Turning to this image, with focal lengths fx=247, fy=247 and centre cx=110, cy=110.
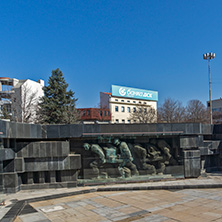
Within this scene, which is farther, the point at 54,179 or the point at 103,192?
the point at 54,179

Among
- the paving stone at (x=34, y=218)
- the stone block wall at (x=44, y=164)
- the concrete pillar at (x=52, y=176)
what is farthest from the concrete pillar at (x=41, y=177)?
the paving stone at (x=34, y=218)

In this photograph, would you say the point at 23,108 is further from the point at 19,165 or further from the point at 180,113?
the point at 180,113

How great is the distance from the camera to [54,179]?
13.8 m

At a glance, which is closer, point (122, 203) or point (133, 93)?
point (122, 203)

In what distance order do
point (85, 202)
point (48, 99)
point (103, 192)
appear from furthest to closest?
1. point (48, 99)
2. point (103, 192)
3. point (85, 202)

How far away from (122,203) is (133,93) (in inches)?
2028

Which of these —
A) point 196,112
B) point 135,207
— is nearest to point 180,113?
point 196,112

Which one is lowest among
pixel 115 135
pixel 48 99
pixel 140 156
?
pixel 140 156

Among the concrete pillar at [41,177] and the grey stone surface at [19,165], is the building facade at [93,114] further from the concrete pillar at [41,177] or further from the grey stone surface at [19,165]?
the grey stone surface at [19,165]

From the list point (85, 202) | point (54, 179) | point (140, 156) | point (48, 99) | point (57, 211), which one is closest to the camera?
point (57, 211)

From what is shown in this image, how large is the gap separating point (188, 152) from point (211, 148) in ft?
8.36

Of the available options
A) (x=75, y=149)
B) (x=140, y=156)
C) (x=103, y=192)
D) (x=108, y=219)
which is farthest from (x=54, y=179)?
(x=108, y=219)

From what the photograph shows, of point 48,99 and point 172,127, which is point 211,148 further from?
point 48,99

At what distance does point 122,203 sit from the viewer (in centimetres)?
1049
